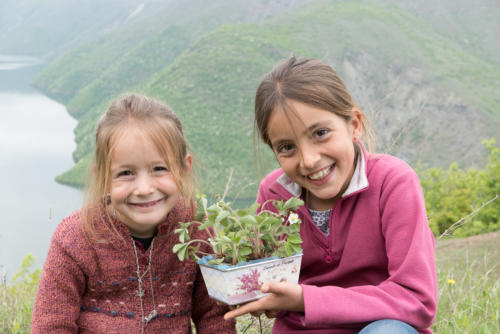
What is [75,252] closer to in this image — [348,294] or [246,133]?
[348,294]

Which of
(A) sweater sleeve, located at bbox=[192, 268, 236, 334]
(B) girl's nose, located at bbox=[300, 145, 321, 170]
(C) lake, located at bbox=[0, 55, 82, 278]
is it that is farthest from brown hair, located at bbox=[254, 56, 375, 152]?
(C) lake, located at bbox=[0, 55, 82, 278]

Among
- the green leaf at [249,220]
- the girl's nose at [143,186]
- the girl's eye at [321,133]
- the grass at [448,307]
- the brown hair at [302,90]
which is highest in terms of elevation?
A: the brown hair at [302,90]

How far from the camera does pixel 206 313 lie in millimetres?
1874

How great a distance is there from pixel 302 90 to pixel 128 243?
0.81 meters

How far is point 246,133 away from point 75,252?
1307 inches

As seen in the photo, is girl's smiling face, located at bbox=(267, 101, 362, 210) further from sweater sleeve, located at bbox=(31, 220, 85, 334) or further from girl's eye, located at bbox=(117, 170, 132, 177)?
sweater sleeve, located at bbox=(31, 220, 85, 334)

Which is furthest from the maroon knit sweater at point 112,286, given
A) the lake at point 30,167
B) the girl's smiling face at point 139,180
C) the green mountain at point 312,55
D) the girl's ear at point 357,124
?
the green mountain at point 312,55

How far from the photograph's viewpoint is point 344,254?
5.44ft

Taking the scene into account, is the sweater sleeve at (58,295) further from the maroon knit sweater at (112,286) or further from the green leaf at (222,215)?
the green leaf at (222,215)

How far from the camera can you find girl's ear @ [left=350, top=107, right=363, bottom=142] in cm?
175

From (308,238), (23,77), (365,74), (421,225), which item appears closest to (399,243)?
(421,225)

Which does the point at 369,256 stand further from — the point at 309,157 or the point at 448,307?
the point at 448,307

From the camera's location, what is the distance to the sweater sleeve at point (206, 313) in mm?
1832

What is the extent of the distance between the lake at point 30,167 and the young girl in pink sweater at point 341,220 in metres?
15.3
